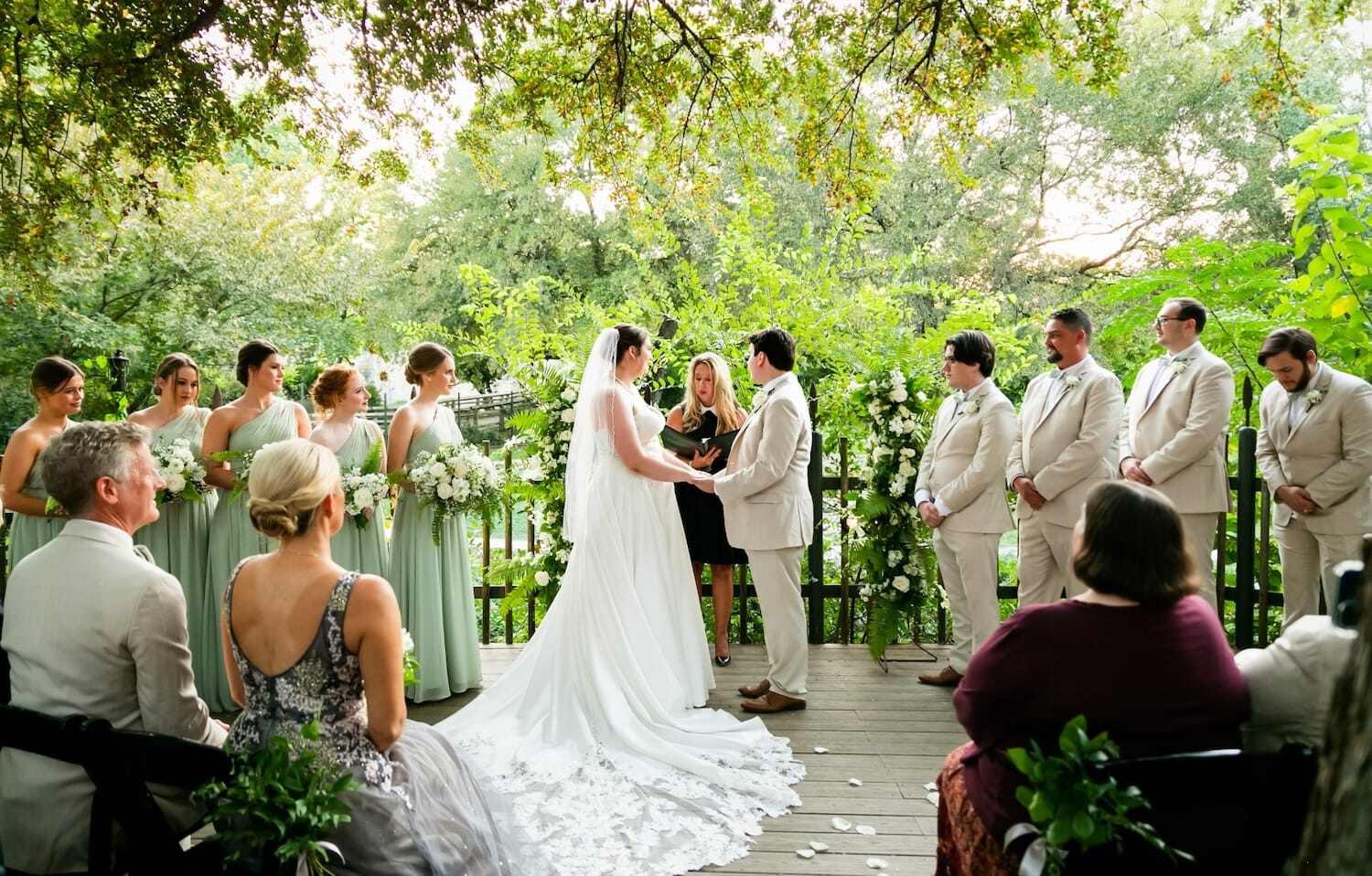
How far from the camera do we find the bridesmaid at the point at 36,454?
15.5ft

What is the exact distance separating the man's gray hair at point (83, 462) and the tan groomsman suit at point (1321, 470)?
5.54 metres

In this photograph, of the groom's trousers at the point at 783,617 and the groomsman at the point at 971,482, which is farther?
the groomsman at the point at 971,482

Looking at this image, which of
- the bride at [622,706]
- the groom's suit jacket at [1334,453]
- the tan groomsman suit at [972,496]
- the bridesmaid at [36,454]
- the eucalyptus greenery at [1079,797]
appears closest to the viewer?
the eucalyptus greenery at [1079,797]

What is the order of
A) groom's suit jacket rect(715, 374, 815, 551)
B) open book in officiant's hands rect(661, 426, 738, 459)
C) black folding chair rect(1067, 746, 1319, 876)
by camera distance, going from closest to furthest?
1. black folding chair rect(1067, 746, 1319, 876)
2. groom's suit jacket rect(715, 374, 815, 551)
3. open book in officiant's hands rect(661, 426, 738, 459)

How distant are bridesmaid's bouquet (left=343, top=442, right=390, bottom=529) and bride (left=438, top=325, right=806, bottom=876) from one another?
41.7 inches

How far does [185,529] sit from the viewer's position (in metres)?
5.10

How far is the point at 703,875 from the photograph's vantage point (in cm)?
319

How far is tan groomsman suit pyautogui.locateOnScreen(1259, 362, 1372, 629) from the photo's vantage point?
4980mm

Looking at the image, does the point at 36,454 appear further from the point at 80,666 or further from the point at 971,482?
the point at 971,482

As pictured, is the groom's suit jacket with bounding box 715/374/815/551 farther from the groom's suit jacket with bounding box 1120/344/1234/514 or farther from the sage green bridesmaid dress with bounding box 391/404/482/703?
the groom's suit jacket with bounding box 1120/344/1234/514

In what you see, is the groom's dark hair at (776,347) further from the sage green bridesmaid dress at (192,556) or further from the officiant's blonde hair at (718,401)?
the sage green bridesmaid dress at (192,556)

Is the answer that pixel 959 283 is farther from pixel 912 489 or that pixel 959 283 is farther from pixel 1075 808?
pixel 1075 808

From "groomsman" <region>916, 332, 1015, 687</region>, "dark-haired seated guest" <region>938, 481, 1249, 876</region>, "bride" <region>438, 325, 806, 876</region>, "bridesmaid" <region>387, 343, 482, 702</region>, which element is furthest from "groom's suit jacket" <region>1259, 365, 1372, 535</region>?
"bridesmaid" <region>387, 343, 482, 702</region>

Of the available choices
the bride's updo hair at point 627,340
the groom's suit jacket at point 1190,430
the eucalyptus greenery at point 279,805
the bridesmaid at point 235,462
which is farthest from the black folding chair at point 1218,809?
the bridesmaid at point 235,462
